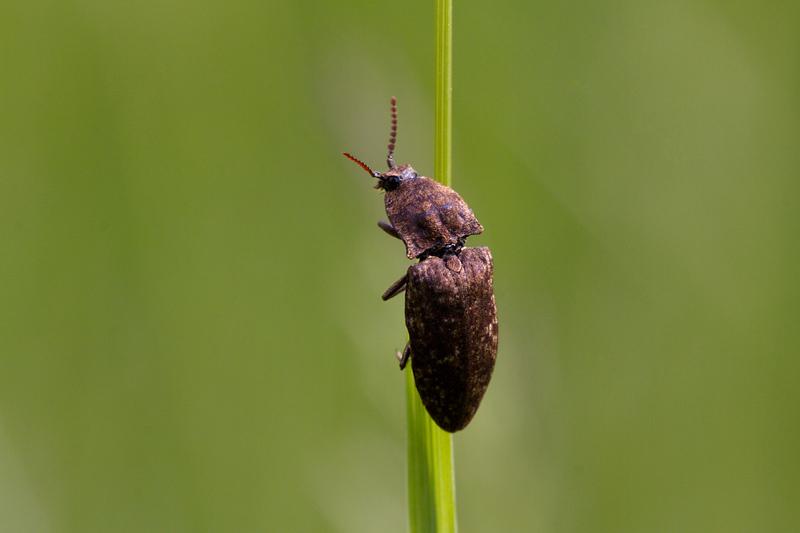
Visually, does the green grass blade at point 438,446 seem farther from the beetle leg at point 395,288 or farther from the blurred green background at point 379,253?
the blurred green background at point 379,253

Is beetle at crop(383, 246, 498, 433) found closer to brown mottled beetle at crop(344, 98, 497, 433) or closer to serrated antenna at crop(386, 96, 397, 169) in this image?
brown mottled beetle at crop(344, 98, 497, 433)

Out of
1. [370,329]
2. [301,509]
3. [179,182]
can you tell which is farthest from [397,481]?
[179,182]

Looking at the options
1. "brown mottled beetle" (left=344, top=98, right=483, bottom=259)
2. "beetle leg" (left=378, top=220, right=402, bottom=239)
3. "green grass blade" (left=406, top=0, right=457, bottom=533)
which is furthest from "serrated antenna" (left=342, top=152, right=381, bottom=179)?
"green grass blade" (left=406, top=0, right=457, bottom=533)

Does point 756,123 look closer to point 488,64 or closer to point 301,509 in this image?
point 488,64

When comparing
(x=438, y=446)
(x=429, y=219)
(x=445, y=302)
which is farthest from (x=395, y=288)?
(x=438, y=446)

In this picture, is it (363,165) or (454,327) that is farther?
(363,165)

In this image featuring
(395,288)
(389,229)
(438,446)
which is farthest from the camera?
(389,229)

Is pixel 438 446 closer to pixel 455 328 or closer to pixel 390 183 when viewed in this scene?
pixel 455 328

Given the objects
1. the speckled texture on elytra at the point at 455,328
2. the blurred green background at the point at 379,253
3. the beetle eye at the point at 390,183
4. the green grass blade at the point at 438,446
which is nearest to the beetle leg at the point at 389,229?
the blurred green background at the point at 379,253
